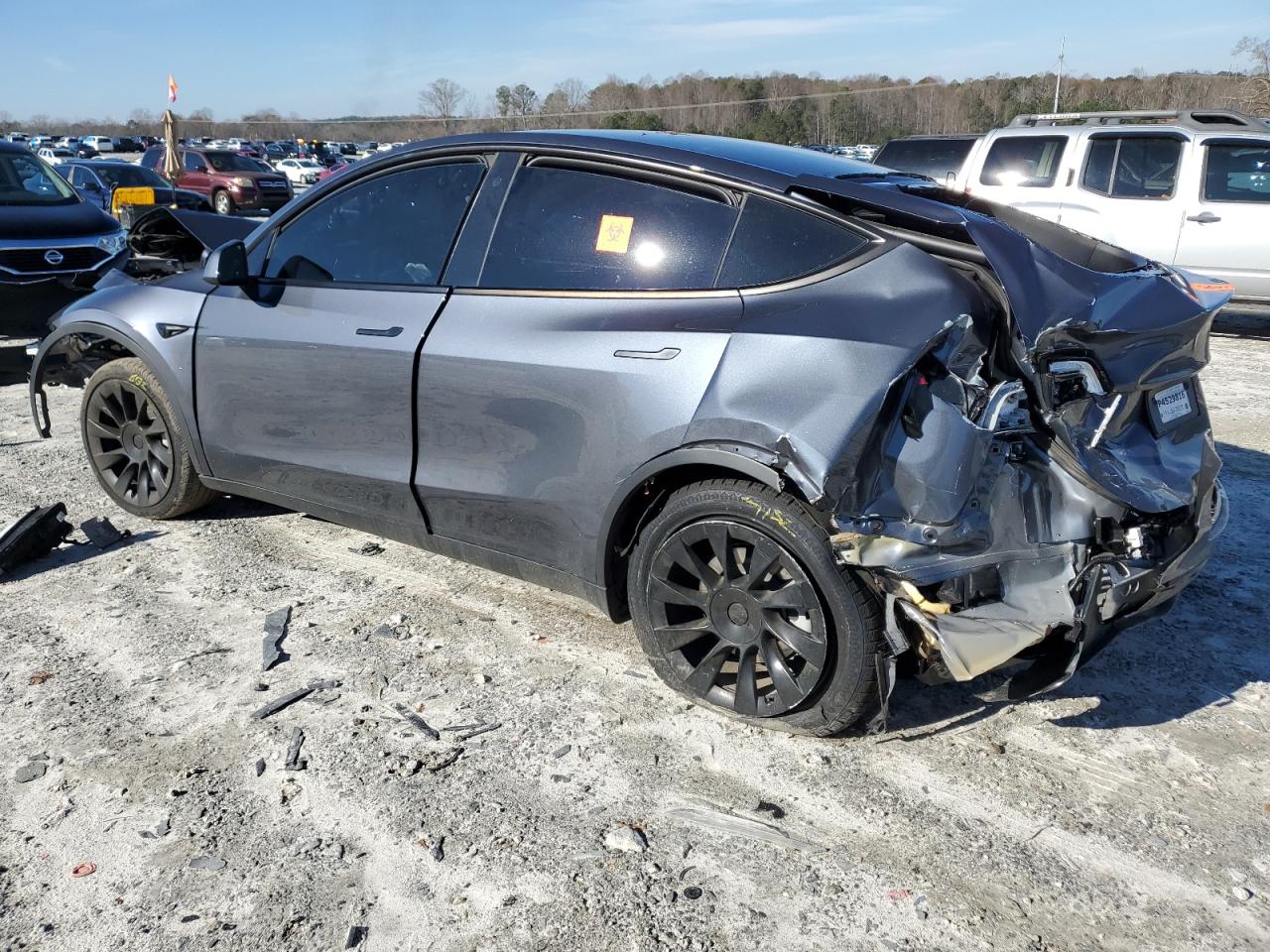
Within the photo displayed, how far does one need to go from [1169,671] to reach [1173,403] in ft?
3.34

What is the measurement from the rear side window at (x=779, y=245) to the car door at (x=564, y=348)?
0.19ft

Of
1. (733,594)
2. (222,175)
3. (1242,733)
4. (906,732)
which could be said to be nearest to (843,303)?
(733,594)

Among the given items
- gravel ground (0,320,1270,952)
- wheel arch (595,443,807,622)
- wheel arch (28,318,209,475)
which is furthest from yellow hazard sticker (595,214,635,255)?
wheel arch (28,318,209,475)

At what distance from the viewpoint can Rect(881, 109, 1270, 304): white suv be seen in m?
9.76

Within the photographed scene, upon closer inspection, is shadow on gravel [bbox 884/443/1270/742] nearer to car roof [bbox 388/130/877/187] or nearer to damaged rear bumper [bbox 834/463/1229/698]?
damaged rear bumper [bbox 834/463/1229/698]

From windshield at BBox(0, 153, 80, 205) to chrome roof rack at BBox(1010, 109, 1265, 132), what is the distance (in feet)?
32.8

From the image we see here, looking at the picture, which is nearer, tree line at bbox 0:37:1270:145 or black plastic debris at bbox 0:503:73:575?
black plastic debris at bbox 0:503:73:575

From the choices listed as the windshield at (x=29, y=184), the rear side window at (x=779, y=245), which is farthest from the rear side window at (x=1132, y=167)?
the windshield at (x=29, y=184)

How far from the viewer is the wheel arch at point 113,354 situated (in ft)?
14.8

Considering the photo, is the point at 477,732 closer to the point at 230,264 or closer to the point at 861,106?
the point at 230,264

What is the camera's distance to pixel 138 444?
4848 millimetres

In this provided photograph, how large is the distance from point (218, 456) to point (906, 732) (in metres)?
3.10

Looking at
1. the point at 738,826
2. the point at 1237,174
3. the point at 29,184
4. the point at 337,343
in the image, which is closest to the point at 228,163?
the point at 29,184

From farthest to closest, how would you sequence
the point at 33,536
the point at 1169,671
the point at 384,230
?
the point at 33,536
the point at 384,230
the point at 1169,671
